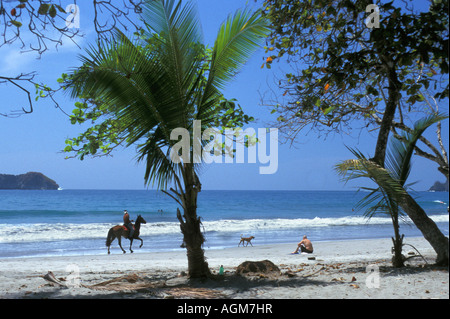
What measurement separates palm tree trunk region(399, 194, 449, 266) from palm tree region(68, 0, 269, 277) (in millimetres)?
2814

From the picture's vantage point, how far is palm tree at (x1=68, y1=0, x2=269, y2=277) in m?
4.84

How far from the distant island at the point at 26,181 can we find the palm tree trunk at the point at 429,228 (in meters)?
49.8

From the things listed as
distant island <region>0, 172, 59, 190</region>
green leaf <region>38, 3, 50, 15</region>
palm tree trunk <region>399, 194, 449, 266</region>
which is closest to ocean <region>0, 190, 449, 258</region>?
palm tree trunk <region>399, 194, 449, 266</region>

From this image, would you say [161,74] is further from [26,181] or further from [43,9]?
[26,181]

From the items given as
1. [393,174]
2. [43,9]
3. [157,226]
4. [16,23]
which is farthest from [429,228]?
[157,226]

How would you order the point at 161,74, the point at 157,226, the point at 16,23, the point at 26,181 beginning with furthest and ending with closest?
the point at 26,181, the point at 157,226, the point at 161,74, the point at 16,23

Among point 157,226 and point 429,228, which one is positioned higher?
point 429,228

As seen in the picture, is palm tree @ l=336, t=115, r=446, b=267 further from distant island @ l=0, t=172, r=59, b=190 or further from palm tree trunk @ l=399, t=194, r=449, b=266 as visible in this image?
distant island @ l=0, t=172, r=59, b=190

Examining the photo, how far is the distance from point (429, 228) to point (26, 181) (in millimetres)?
50833

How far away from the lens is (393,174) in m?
5.92

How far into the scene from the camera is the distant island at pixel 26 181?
161 ft

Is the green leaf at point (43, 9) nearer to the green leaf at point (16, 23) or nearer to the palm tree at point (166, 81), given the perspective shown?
the green leaf at point (16, 23)

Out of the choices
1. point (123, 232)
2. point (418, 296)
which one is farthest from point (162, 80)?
point (123, 232)

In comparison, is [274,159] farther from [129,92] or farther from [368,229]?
[368,229]
